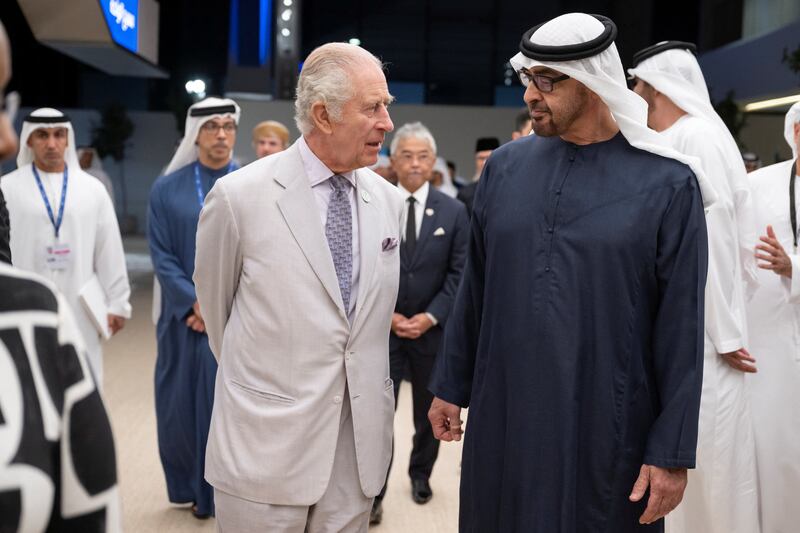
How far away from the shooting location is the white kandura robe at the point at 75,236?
15.5ft

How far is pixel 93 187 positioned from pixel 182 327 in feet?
3.50

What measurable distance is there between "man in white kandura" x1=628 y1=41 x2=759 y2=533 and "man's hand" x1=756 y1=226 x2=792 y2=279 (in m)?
0.09

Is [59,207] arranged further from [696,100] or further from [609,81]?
[609,81]

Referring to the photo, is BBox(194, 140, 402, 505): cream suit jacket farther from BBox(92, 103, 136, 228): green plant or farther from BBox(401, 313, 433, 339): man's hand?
BBox(92, 103, 136, 228): green plant

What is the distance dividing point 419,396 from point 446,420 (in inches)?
82.0

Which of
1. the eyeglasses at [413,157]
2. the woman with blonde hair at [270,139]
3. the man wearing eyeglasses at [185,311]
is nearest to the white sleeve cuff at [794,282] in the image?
the eyeglasses at [413,157]

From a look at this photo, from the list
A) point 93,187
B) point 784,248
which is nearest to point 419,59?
point 93,187

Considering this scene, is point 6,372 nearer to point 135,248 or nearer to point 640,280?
point 640,280

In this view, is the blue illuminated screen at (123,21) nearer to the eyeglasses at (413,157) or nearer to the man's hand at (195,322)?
the eyeglasses at (413,157)

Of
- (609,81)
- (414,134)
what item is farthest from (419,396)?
(609,81)

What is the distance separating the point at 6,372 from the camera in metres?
1.10

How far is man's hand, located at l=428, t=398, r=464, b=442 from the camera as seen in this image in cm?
257

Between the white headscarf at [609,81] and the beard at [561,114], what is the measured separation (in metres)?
0.03

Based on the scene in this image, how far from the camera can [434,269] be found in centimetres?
457
